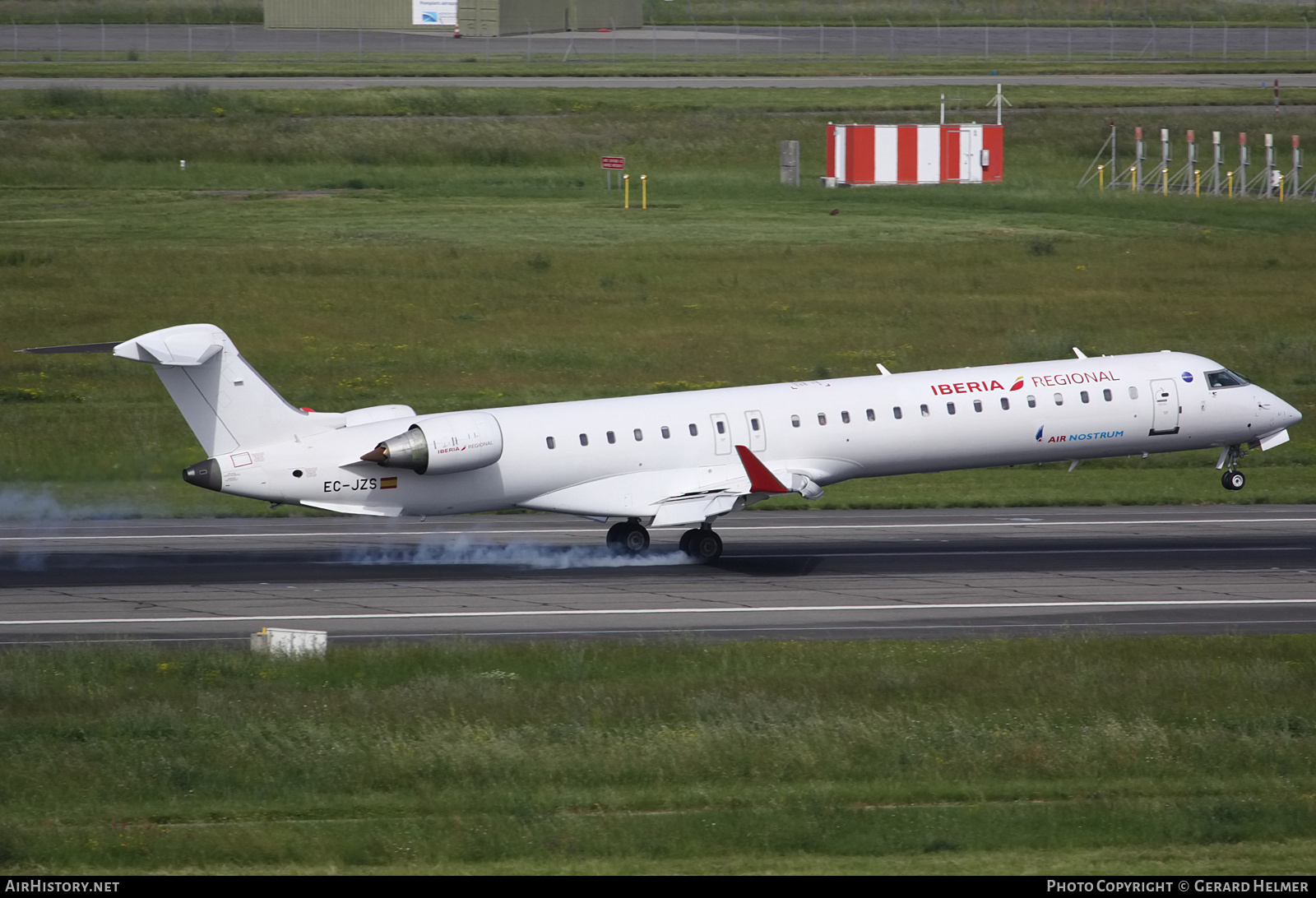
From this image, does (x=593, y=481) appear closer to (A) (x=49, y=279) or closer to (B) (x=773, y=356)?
(B) (x=773, y=356)

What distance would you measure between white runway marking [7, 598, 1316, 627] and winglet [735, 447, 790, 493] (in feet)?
9.09

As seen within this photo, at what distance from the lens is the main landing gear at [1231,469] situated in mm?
33594

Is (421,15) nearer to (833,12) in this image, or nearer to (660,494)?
(833,12)

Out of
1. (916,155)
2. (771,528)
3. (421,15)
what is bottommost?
(771,528)

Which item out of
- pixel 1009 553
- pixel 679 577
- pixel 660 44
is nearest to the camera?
pixel 679 577

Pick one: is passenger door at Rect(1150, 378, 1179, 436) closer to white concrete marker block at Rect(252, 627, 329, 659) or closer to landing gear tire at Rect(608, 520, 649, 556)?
landing gear tire at Rect(608, 520, 649, 556)

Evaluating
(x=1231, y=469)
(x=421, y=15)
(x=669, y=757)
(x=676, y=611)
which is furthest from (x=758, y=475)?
(x=421, y=15)

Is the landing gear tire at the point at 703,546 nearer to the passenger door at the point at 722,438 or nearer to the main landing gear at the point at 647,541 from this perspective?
the main landing gear at the point at 647,541

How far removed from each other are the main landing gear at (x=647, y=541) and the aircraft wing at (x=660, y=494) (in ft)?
2.82

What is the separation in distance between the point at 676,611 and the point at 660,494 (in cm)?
373

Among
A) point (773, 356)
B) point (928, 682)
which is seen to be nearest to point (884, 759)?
point (928, 682)

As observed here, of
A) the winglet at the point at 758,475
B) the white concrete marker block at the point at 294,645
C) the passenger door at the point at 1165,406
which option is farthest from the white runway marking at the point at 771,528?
the white concrete marker block at the point at 294,645

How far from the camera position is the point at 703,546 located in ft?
102
